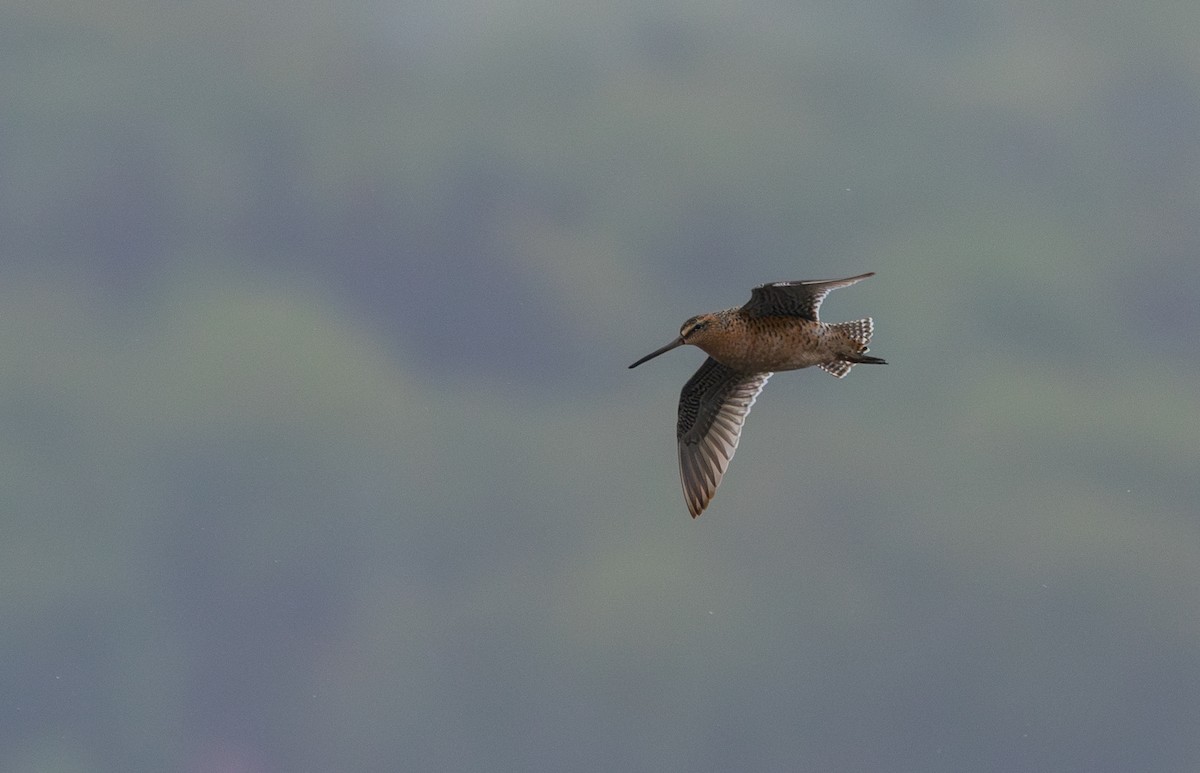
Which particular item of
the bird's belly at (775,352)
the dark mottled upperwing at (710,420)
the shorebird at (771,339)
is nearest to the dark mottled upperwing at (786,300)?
the shorebird at (771,339)

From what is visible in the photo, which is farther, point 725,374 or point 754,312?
point 725,374

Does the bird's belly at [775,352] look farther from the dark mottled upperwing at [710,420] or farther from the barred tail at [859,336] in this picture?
the dark mottled upperwing at [710,420]

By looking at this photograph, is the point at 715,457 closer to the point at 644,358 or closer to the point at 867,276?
the point at 644,358

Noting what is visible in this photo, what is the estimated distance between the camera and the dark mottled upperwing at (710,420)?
2206 cm

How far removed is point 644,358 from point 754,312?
1.88 m

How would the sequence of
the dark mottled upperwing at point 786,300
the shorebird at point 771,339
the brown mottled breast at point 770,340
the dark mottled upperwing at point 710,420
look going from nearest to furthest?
the dark mottled upperwing at point 786,300
the shorebird at point 771,339
the brown mottled breast at point 770,340
the dark mottled upperwing at point 710,420

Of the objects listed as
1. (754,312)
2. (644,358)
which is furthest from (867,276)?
(644,358)

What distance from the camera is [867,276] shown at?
17688 mm

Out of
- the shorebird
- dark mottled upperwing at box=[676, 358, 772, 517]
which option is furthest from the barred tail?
dark mottled upperwing at box=[676, 358, 772, 517]

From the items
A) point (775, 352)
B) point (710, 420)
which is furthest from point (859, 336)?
point (710, 420)

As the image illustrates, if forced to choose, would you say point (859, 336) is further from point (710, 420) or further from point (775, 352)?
point (710, 420)

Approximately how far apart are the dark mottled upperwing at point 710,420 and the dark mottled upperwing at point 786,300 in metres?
2.04

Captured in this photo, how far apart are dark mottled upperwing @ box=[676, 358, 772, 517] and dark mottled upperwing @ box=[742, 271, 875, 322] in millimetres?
2043

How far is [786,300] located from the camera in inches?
781
